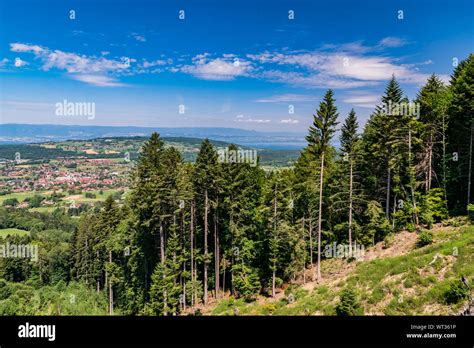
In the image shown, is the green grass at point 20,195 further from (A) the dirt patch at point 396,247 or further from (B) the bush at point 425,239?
(B) the bush at point 425,239

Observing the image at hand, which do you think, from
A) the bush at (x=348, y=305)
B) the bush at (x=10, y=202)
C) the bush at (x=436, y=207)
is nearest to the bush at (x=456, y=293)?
the bush at (x=348, y=305)

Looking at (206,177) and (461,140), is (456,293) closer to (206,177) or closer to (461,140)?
(206,177)

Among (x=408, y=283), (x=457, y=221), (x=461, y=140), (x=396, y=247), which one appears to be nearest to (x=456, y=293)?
(x=408, y=283)

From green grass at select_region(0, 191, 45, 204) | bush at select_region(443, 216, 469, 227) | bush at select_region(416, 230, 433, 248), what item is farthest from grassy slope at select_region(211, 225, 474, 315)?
green grass at select_region(0, 191, 45, 204)

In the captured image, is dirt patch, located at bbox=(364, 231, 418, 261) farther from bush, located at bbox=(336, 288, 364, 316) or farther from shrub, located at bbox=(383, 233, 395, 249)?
bush, located at bbox=(336, 288, 364, 316)

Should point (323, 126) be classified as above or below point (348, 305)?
above

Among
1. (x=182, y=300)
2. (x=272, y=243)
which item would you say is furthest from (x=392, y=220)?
(x=182, y=300)

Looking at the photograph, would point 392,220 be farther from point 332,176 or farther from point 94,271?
point 94,271

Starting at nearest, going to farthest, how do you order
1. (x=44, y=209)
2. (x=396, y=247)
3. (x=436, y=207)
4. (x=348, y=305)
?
(x=348, y=305)
(x=396, y=247)
(x=436, y=207)
(x=44, y=209)
